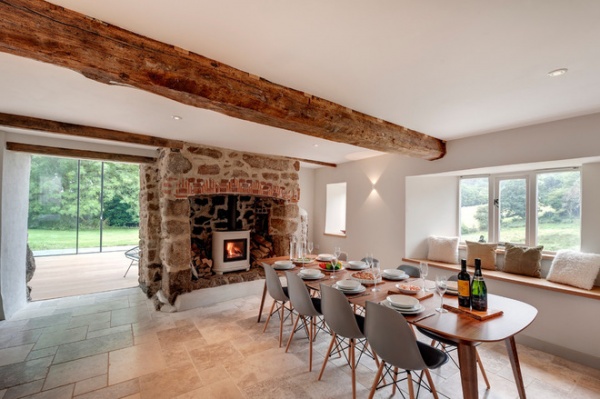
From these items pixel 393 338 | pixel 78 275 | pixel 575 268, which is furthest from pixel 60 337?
pixel 575 268

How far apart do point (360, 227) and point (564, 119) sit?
9.98 feet

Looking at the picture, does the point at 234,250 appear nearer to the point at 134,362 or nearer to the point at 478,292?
the point at 134,362

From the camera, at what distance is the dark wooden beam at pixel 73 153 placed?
11.0 ft

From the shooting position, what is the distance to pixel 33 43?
1219 mm

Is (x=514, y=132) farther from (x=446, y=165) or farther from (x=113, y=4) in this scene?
(x=113, y=4)

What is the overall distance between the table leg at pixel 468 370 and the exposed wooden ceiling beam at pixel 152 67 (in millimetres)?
1810

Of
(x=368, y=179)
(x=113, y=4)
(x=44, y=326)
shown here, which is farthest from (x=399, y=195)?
(x=44, y=326)

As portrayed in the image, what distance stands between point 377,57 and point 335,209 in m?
4.50

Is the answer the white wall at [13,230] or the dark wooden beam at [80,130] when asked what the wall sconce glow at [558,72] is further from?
the white wall at [13,230]

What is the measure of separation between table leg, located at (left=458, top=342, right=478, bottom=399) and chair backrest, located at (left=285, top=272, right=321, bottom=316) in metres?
1.21

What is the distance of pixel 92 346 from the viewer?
107 inches

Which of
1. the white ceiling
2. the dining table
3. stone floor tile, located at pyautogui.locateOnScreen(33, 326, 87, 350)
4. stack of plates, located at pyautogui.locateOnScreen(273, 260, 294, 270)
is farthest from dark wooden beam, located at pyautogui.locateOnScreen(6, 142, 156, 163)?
the dining table

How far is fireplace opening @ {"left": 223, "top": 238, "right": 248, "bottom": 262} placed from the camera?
14.3ft

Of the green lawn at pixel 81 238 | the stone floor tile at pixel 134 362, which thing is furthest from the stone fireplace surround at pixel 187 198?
the green lawn at pixel 81 238
